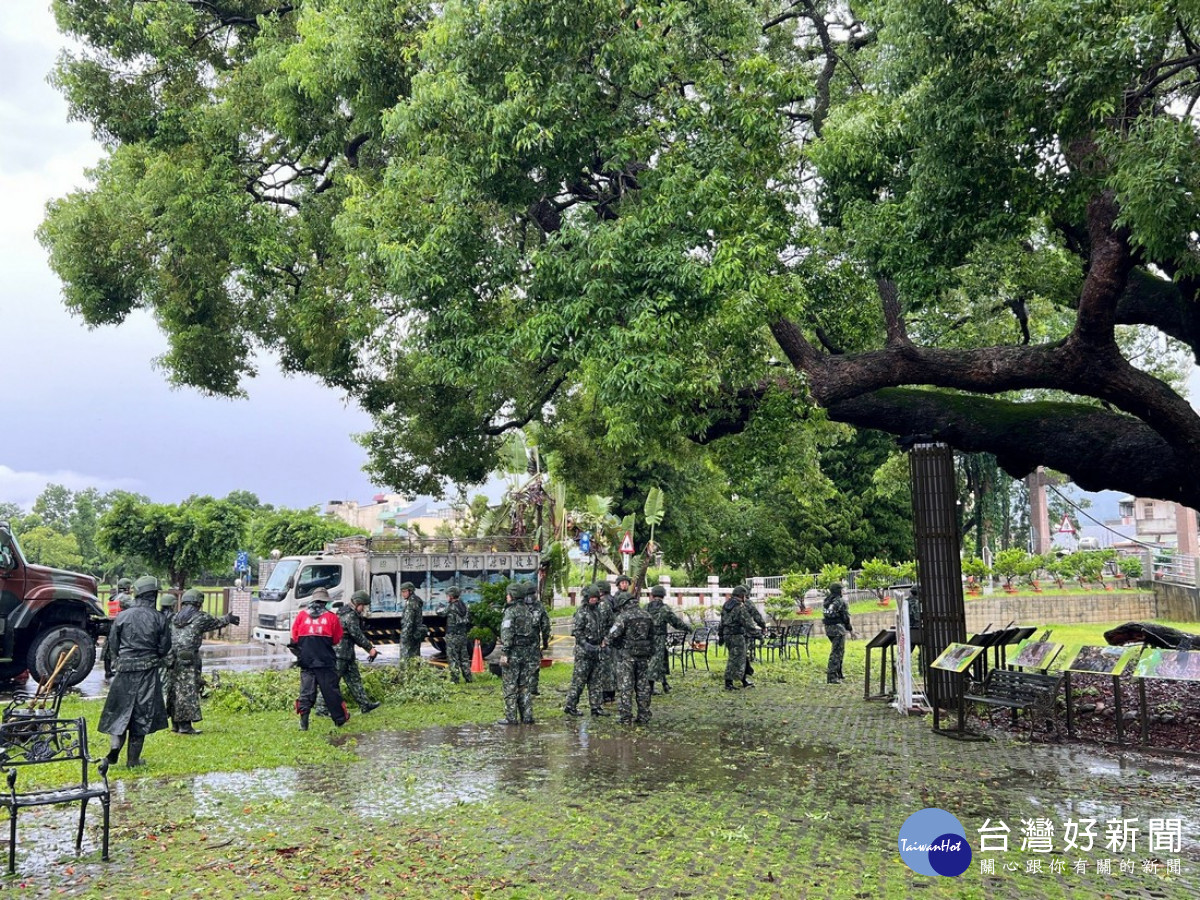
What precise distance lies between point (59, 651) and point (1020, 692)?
14.0 m

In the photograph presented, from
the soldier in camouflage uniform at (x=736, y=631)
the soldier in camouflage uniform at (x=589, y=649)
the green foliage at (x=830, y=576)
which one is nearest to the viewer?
the soldier in camouflage uniform at (x=589, y=649)

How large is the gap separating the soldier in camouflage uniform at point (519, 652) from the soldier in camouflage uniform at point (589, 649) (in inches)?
28.9

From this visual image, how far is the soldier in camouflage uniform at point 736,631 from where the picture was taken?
16062mm

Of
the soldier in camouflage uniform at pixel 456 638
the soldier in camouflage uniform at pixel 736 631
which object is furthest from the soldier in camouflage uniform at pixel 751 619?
the soldier in camouflage uniform at pixel 456 638

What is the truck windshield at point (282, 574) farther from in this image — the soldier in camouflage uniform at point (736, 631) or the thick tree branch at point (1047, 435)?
the thick tree branch at point (1047, 435)

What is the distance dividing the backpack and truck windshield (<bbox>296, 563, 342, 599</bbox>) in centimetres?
986

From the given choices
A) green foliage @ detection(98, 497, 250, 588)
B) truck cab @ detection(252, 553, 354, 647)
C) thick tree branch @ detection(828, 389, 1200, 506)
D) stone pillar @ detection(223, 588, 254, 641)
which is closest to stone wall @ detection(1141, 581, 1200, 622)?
thick tree branch @ detection(828, 389, 1200, 506)

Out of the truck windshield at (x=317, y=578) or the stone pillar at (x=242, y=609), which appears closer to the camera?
the truck windshield at (x=317, y=578)

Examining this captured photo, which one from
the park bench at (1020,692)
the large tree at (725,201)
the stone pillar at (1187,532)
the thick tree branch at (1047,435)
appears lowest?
the park bench at (1020,692)

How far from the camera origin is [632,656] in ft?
41.0

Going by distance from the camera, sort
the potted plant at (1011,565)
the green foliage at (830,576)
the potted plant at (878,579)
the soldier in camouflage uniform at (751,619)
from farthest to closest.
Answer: the potted plant at (1011,565)
the potted plant at (878,579)
the green foliage at (830,576)
the soldier in camouflage uniform at (751,619)

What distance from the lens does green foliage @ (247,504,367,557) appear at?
1559 inches

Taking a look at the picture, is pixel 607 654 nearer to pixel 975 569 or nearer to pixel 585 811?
pixel 585 811

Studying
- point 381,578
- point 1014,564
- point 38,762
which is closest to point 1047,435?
point 38,762
